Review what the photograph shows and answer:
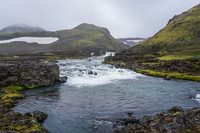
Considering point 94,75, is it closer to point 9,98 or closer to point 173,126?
point 9,98

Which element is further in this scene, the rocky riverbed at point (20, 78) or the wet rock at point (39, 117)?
the rocky riverbed at point (20, 78)

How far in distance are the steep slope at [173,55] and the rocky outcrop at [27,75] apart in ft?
128

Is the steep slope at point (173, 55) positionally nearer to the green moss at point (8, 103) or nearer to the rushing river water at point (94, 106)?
the rushing river water at point (94, 106)

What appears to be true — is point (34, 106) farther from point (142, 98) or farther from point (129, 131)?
point (142, 98)

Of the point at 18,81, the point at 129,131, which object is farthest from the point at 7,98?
the point at 129,131

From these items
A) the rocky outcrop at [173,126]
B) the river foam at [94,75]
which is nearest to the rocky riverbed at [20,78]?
the river foam at [94,75]

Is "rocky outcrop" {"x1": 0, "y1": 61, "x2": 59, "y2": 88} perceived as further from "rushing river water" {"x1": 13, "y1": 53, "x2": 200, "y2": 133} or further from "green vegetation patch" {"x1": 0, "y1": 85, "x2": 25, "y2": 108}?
"rushing river water" {"x1": 13, "y1": 53, "x2": 200, "y2": 133}

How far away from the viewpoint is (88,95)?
35.6 metres

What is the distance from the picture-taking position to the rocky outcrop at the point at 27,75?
41.8 meters

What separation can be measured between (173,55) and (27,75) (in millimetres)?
87285

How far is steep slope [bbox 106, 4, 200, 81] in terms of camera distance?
59.0m

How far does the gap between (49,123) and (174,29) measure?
630 feet

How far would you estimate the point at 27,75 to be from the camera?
44531mm

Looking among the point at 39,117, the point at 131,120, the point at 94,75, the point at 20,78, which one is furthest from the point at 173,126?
the point at 94,75
